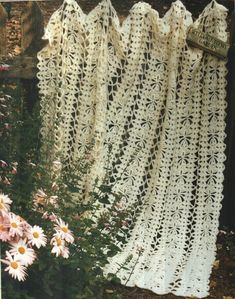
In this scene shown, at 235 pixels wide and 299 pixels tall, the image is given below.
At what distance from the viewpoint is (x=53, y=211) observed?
1.50 metres

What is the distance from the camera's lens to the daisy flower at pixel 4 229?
1218mm

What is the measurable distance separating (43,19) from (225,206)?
121 cm

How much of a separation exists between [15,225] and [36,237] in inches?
3.4

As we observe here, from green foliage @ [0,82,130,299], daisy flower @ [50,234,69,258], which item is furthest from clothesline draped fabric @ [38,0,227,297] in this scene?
daisy flower @ [50,234,69,258]

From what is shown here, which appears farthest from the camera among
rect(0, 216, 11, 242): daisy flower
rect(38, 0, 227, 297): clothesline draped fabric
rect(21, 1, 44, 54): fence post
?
rect(38, 0, 227, 297): clothesline draped fabric

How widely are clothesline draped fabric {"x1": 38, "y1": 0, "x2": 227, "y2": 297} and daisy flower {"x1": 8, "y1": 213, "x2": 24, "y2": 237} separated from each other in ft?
2.07

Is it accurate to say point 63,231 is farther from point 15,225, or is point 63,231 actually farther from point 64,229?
point 15,225

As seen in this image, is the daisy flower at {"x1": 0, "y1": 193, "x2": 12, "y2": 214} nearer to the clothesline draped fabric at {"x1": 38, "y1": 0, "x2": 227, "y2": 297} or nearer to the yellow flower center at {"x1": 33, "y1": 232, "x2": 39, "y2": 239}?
the yellow flower center at {"x1": 33, "y1": 232, "x2": 39, "y2": 239}

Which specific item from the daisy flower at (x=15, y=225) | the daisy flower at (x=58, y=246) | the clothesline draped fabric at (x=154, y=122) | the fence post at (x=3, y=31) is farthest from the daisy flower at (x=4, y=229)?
the clothesline draped fabric at (x=154, y=122)

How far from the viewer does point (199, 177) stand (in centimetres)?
233

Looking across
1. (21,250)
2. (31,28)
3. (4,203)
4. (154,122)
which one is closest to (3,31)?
(31,28)

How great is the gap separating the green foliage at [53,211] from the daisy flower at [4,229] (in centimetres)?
3

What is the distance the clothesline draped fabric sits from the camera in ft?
6.62

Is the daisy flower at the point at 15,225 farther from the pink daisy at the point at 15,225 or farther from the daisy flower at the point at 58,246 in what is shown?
the daisy flower at the point at 58,246
